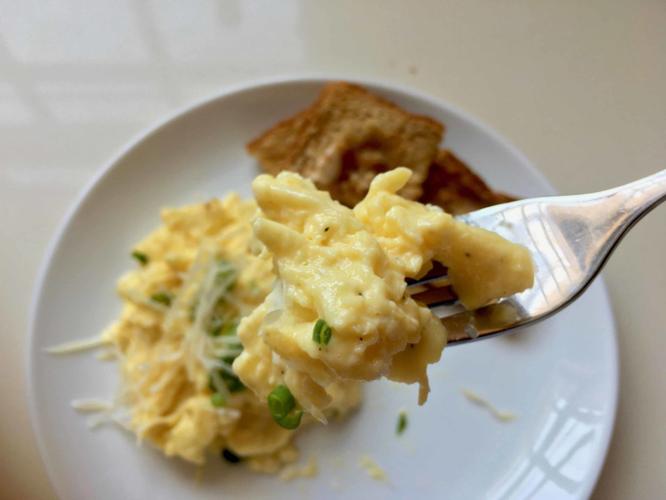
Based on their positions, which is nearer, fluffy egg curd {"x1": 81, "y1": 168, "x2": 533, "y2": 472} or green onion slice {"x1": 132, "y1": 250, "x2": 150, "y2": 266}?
fluffy egg curd {"x1": 81, "y1": 168, "x2": 533, "y2": 472}

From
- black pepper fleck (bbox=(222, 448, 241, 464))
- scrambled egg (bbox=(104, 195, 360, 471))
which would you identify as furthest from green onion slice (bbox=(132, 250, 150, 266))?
black pepper fleck (bbox=(222, 448, 241, 464))

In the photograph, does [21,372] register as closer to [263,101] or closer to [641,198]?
[263,101]

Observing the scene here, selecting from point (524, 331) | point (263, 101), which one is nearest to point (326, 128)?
point (263, 101)

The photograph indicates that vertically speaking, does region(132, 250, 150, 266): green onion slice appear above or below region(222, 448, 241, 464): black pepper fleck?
above

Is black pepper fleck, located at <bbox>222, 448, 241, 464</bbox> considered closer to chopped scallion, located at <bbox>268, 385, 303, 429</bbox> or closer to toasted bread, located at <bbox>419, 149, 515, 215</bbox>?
chopped scallion, located at <bbox>268, 385, 303, 429</bbox>

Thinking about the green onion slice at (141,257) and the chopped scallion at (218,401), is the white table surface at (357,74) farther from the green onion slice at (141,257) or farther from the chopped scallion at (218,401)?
the chopped scallion at (218,401)

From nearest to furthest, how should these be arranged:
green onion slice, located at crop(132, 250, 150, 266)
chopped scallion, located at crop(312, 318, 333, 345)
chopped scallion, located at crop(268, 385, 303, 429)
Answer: chopped scallion, located at crop(312, 318, 333, 345) → chopped scallion, located at crop(268, 385, 303, 429) → green onion slice, located at crop(132, 250, 150, 266)

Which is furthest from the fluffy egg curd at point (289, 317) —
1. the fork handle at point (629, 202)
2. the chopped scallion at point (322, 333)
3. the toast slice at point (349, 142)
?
the toast slice at point (349, 142)
